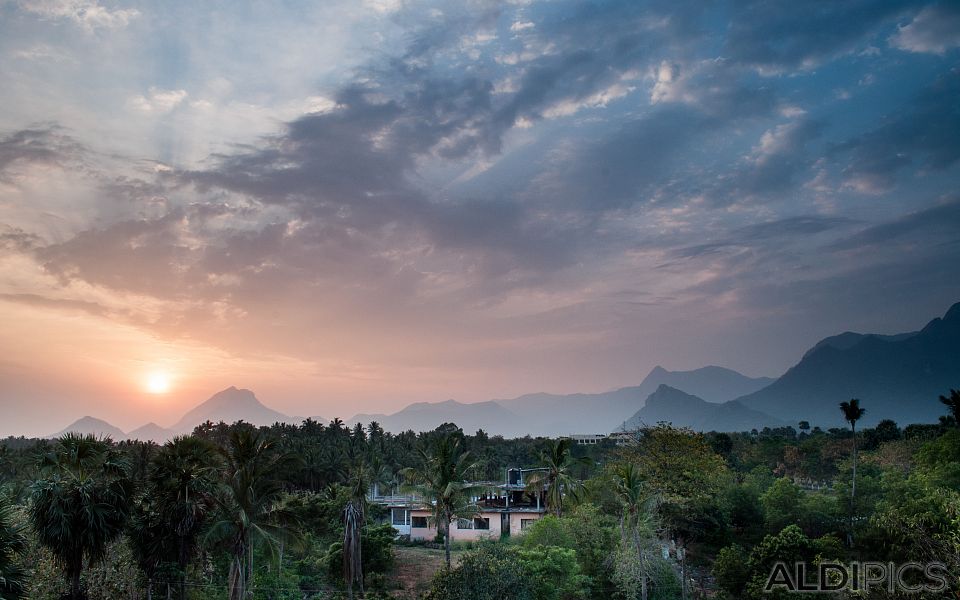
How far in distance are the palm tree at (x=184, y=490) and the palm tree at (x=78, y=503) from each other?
1281mm

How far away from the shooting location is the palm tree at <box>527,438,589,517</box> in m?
41.9

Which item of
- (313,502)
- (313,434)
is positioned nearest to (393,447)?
(313,434)

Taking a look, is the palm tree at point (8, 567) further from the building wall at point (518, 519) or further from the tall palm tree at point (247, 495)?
the building wall at point (518, 519)

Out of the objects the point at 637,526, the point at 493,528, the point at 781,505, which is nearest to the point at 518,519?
the point at 493,528

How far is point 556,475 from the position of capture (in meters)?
42.2

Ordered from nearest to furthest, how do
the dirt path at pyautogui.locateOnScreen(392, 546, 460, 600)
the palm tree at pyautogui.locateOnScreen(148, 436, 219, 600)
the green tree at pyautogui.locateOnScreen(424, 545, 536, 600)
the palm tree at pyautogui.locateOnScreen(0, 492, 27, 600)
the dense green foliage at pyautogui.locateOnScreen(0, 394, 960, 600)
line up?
the palm tree at pyautogui.locateOnScreen(0, 492, 27, 600) → the dense green foliage at pyautogui.locateOnScreen(0, 394, 960, 600) → the green tree at pyautogui.locateOnScreen(424, 545, 536, 600) → the palm tree at pyautogui.locateOnScreen(148, 436, 219, 600) → the dirt path at pyautogui.locateOnScreen(392, 546, 460, 600)

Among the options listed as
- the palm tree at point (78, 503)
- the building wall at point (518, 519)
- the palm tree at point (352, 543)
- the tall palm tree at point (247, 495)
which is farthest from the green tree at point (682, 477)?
the palm tree at point (78, 503)

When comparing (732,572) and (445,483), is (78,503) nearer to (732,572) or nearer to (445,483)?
(445,483)

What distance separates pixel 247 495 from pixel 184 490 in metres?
4.46

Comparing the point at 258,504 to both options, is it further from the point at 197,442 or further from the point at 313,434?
the point at 313,434

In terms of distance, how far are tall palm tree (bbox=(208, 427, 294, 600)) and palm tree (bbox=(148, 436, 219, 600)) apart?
2692 mm

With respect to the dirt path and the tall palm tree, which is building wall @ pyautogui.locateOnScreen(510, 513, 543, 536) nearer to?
the dirt path

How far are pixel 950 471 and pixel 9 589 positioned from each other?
51.3m

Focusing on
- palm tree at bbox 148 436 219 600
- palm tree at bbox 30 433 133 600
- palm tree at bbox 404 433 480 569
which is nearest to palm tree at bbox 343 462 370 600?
palm tree at bbox 404 433 480 569
